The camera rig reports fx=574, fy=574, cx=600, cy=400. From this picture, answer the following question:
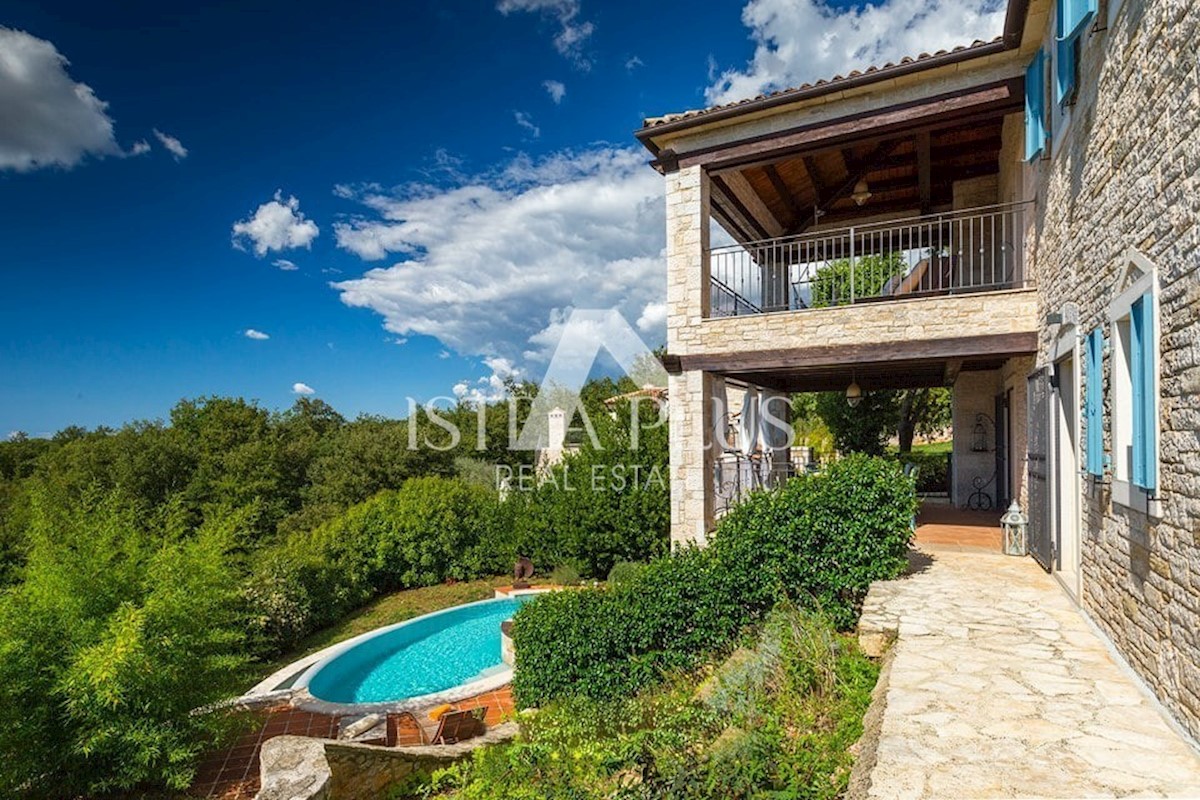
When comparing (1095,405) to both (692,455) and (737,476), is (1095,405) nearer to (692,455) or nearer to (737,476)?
(692,455)

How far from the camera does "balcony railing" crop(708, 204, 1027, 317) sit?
910cm

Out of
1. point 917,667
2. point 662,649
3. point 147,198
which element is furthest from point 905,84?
point 147,198

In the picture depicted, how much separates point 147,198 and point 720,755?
954 inches

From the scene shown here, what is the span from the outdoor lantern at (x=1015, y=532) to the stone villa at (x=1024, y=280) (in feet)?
0.56

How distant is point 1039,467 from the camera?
7.03 m

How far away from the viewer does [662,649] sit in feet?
24.4

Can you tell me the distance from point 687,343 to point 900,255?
5958 mm

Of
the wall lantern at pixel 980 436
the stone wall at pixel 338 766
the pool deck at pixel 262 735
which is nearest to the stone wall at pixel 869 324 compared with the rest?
the wall lantern at pixel 980 436

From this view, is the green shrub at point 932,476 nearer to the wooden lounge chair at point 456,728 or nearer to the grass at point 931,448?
the grass at point 931,448

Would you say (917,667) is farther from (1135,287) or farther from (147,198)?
(147,198)

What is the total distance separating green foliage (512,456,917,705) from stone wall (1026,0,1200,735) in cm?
197

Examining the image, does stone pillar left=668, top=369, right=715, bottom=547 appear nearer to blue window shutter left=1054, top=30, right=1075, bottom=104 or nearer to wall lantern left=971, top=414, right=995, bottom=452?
blue window shutter left=1054, top=30, right=1075, bottom=104

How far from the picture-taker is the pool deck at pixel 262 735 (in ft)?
22.3

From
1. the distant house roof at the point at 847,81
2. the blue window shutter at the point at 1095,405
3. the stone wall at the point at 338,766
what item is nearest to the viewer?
the blue window shutter at the point at 1095,405
